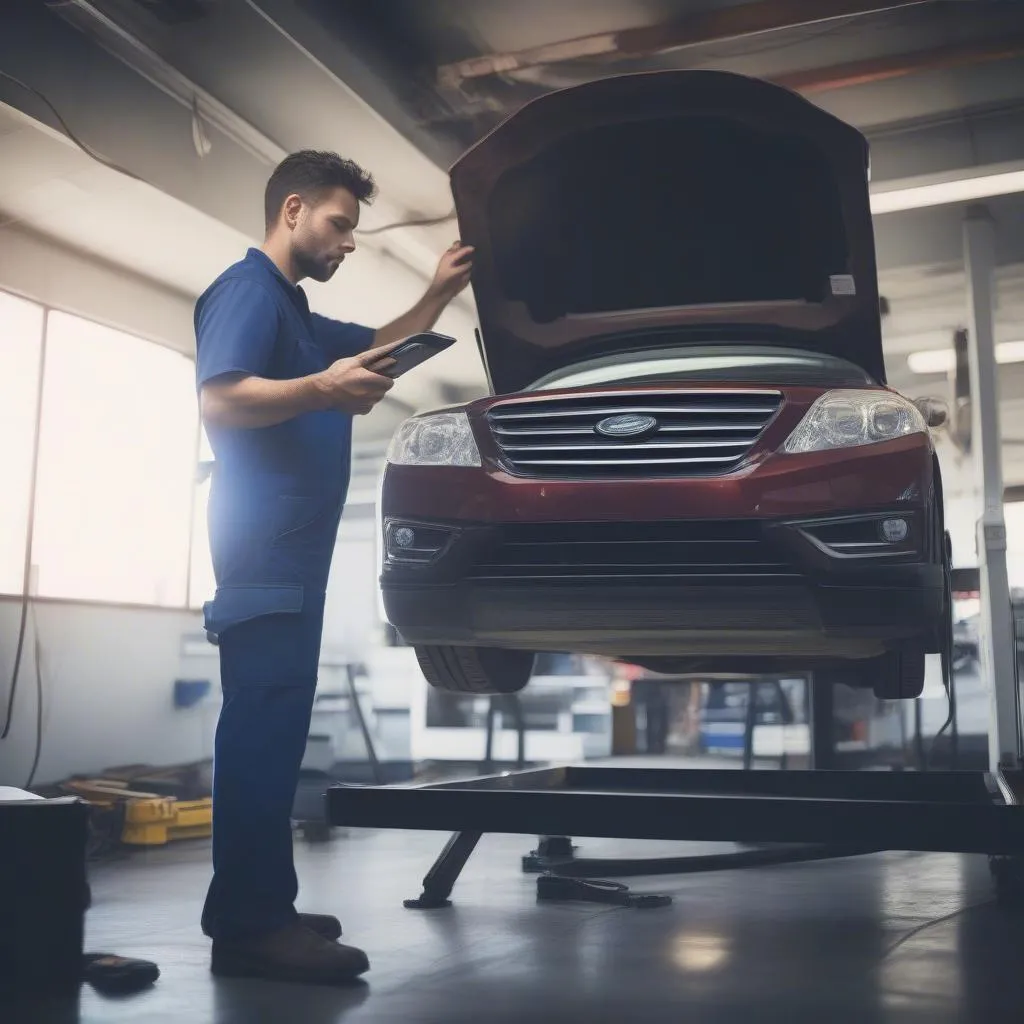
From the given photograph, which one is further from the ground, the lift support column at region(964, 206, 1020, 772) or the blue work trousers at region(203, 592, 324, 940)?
the lift support column at region(964, 206, 1020, 772)

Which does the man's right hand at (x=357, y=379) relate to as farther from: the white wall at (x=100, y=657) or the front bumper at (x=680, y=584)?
the white wall at (x=100, y=657)

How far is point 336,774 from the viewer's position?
25.0ft

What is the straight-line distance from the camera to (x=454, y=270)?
3098 mm

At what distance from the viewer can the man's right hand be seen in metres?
2.48

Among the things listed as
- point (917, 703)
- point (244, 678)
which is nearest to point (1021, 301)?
point (917, 703)

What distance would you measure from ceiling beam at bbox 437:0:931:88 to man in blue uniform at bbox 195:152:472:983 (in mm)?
2743

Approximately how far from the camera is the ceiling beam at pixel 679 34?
15.8 feet

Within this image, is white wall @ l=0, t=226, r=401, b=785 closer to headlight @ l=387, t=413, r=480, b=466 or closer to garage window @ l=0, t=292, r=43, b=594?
garage window @ l=0, t=292, r=43, b=594

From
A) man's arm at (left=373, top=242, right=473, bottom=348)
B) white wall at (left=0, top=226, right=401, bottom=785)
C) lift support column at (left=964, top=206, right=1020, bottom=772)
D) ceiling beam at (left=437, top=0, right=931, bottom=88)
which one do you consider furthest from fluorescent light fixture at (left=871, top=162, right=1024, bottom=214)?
white wall at (left=0, top=226, right=401, bottom=785)

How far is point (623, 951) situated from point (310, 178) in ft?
6.65

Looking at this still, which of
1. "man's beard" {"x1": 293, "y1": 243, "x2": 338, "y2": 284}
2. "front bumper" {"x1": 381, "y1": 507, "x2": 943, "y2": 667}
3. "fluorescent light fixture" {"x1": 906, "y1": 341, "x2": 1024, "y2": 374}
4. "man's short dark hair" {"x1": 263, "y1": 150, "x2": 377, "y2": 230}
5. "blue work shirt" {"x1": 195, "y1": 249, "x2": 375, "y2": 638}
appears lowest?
"front bumper" {"x1": 381, "y1": 507, "x2": 943, "y2": 667}

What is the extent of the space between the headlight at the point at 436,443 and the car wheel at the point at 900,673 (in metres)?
1.13

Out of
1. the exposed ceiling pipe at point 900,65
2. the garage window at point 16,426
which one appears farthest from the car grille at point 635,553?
the garage window at point 16,426

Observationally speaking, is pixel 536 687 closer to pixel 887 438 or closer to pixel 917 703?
pixel 917 703
